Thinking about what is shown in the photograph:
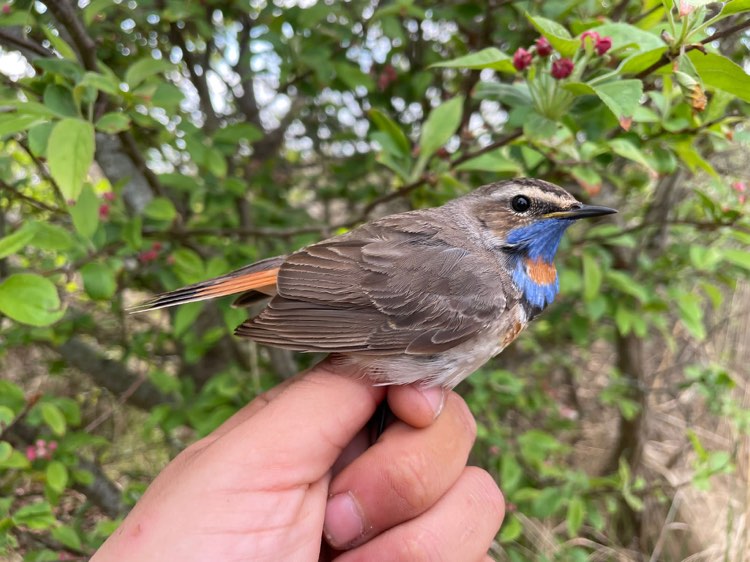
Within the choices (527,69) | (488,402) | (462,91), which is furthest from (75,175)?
(488,402)

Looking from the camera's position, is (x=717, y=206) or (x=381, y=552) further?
(x=717, y=206)

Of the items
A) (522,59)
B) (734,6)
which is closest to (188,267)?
(522,59)

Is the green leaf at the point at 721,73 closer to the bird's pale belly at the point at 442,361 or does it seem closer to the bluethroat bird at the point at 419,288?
the bluethroat bird at the point at 419,288

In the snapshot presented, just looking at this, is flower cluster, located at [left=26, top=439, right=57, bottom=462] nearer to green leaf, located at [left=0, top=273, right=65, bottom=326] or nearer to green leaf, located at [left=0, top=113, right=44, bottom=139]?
green leaf, located at [left=0, top=273, right=65, bottom=326]

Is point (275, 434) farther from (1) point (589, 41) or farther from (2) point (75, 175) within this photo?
(1) point (589, 41)

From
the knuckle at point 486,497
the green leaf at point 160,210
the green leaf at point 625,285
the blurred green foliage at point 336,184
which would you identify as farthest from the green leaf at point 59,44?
the green leaf at point 625,285

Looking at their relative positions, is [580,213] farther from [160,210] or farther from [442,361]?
[160,210]
